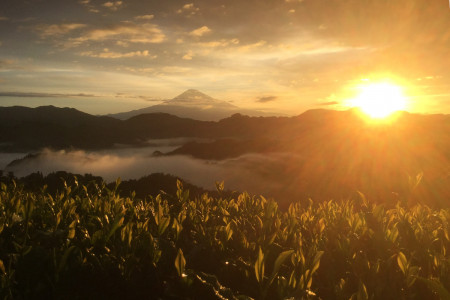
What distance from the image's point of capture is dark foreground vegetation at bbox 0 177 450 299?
2385mm

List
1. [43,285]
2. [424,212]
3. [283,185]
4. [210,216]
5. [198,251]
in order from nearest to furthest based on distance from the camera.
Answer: [43,285] → [198,251] → [210,216] → [424,212] → [283,185]

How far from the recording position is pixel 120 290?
98.5 inches

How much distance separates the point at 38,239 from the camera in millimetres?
3029

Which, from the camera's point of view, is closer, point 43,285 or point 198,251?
point 43,285

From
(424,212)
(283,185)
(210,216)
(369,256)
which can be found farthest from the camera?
(283,185)

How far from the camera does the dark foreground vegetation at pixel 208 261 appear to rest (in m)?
2.38

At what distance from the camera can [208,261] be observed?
290 centimetres

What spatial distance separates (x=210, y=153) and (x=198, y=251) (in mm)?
179475

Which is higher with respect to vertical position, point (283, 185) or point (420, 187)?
point (420, 187)

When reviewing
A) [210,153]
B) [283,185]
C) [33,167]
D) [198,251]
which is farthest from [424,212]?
[33,167]

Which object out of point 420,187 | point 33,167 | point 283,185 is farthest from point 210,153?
point 420,187

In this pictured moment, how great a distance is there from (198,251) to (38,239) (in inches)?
55.5

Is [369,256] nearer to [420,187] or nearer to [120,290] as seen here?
[120,290]

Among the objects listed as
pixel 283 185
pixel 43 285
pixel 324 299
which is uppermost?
pixel 43 285
